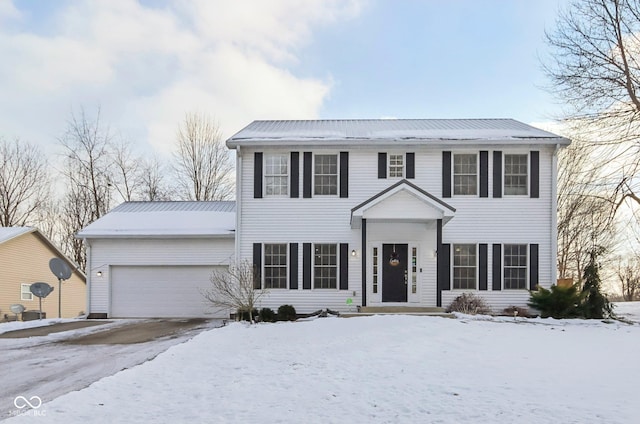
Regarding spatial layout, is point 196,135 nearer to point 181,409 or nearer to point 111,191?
point 111,191

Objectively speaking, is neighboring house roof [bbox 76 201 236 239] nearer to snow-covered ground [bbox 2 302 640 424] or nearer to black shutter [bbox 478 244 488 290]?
snow-covered ground [bbox 2 302 640 424]

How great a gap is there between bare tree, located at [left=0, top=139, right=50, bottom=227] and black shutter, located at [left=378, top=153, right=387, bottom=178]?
25555 millimetres

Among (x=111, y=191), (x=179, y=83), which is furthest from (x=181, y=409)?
(x=111, y=191)

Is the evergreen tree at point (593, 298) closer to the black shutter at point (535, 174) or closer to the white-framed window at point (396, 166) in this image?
the black shutter at point (535, 174)

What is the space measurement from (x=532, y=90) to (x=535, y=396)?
13.5m

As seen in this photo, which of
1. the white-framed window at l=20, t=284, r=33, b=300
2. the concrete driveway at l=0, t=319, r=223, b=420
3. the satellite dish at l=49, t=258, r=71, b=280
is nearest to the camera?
the concrete driveway at l=0, t=319, r=223, b=420

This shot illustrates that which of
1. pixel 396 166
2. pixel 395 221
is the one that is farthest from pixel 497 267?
pixel 396 166

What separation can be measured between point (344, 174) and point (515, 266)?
595 centimetres

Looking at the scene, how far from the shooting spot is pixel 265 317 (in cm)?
1261

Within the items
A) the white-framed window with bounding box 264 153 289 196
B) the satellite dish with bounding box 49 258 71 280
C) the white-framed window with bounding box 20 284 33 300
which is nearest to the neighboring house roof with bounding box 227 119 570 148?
the white-framed window with bounding box 264 153 289 196

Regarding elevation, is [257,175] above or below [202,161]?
below

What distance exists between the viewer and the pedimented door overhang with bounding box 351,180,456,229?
12305mm

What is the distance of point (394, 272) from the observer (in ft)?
44.7

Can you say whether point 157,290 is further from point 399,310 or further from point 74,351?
point 399,310
